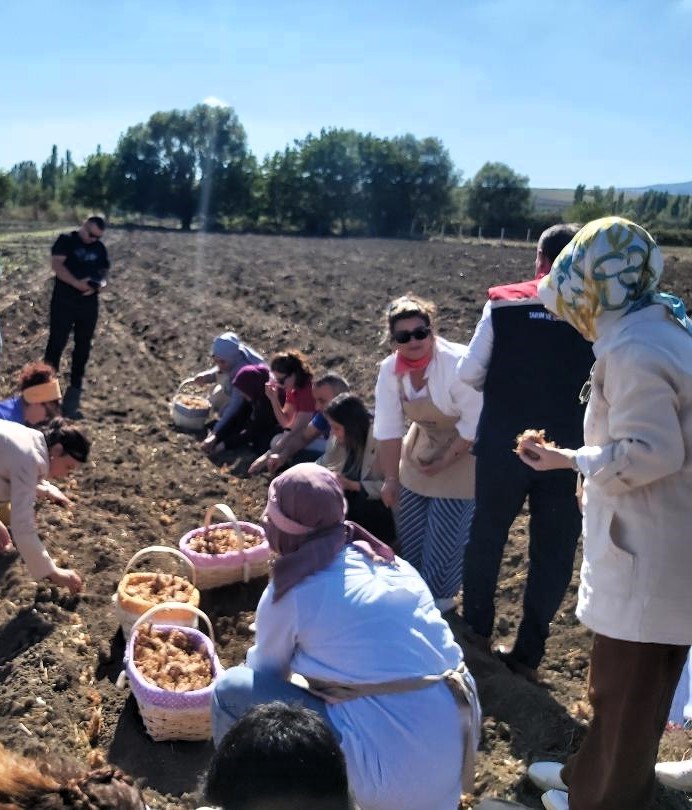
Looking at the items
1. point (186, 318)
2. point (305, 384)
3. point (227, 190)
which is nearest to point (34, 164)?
point (227, 190)

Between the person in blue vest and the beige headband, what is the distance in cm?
262

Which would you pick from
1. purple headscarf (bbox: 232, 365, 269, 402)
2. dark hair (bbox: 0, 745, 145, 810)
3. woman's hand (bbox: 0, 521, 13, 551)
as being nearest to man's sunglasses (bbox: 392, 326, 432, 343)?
woman's hand (bbox: 0, 521, 13, 551)

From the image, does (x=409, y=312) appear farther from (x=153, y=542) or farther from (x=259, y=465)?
(x=259, y=465)

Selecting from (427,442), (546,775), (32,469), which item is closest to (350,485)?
(427,442)

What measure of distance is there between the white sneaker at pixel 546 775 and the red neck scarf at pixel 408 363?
1919 millimetres

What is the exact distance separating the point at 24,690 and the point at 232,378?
4.54 metres

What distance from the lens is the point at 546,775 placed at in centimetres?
315

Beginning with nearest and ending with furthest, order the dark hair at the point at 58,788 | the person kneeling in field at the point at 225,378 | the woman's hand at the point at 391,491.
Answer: the dark hair at the point at 58,788
the woman's hand at the point at 391,491
the person kneeling in field at the point at 225,378

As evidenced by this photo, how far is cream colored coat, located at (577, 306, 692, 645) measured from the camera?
235cm

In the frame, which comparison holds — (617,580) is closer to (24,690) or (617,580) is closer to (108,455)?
(24,690)

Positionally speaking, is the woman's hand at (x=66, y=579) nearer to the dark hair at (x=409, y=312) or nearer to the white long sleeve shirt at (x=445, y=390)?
the white long sleeve shirt at (x=445, y=390)

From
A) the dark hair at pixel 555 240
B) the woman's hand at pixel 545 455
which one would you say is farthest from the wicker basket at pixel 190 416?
the woman's hand at pixel 545 455

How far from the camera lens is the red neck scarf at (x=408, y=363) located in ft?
14.0

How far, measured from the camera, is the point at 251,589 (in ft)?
16.5
